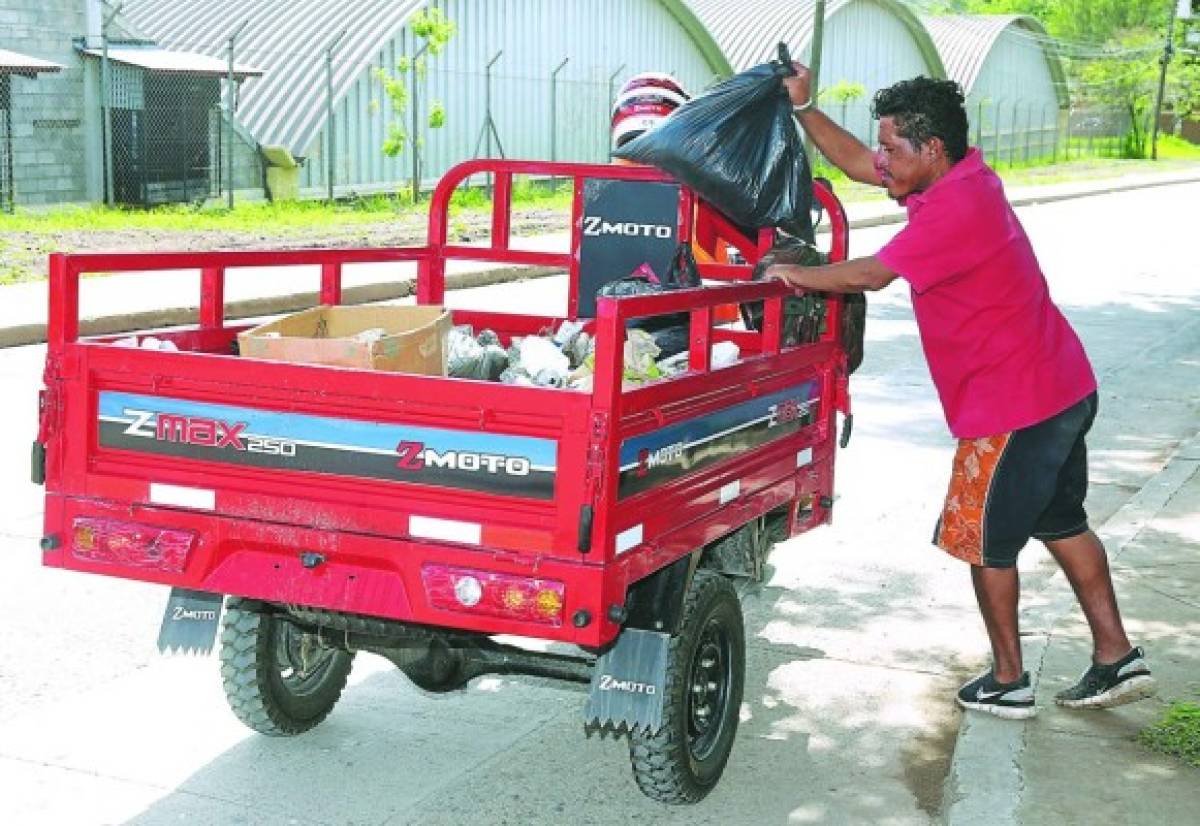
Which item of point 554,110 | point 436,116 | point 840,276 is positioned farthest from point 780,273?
point 554,110

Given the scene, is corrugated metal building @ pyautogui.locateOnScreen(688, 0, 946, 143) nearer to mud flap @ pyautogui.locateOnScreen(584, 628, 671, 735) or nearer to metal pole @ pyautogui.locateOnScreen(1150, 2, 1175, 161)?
metal pole @ pyautogui.locateOnScreen(1150, 2, 1175, 161)

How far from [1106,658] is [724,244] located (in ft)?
9.06

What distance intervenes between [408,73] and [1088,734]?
91.1 feet

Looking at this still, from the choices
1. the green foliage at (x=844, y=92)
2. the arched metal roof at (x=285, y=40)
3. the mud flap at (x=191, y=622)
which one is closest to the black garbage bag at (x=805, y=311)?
the mud flap at (x=191, y=622)

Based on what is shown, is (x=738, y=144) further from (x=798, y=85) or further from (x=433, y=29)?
(x=433, y=29)

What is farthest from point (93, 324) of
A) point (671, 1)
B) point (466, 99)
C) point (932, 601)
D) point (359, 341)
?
point (671, 1)

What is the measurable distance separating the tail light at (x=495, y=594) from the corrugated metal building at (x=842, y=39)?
43113 millimetres

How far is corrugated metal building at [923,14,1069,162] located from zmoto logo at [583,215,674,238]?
171ft

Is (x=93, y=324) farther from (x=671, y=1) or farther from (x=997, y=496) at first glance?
(x=671, y=1)

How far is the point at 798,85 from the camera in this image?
5.84m

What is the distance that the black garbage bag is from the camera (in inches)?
218

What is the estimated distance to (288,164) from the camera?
27.5 metres

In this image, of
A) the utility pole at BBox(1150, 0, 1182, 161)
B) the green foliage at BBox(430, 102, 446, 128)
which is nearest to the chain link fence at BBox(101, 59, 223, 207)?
the green foliage at BBox(430, 102, 446, 128)

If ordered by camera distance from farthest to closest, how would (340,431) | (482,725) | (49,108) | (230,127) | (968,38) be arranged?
(968,38), (230,127), (49,108), (482,725), (340,431)
